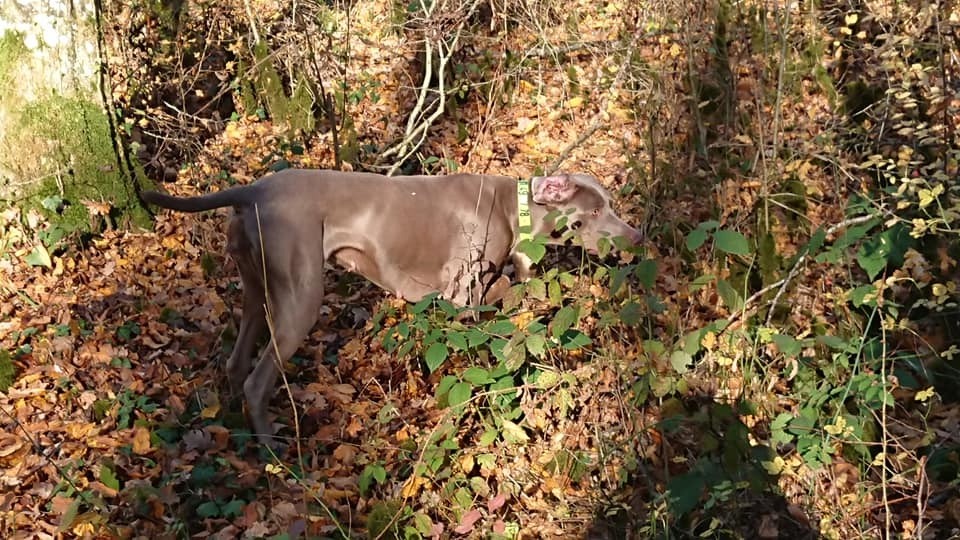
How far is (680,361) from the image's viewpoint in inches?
164

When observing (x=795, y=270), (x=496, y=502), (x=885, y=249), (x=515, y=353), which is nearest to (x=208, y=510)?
(x=496, y=502)

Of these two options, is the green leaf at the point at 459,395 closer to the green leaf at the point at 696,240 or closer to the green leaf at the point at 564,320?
the green leaf at the point at 564,320

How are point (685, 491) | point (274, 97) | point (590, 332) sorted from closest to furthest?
point (685, 491) < point (590, 332) < point (274, 97)

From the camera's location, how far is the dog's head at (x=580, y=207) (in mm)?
5434

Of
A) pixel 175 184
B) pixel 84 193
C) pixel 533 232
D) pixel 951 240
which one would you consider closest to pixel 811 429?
pixel 951 240

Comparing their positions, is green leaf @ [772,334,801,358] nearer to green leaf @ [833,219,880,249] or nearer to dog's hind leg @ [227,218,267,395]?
green leaf @ [833,219,880,249]

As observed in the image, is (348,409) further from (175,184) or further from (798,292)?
(175,184)


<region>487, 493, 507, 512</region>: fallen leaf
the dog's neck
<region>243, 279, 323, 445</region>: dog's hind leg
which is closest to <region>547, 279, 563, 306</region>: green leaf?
the dog's neck

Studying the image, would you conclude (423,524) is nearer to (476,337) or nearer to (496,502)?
(496,502)

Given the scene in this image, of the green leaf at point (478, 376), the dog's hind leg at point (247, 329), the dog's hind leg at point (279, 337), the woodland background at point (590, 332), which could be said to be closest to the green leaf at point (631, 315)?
the woodland background at point (590, 332)

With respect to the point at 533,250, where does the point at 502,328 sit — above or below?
below

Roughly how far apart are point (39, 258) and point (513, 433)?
4.01m

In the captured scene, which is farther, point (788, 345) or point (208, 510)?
point (208, 510)

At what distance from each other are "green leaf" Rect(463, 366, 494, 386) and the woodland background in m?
0.02
